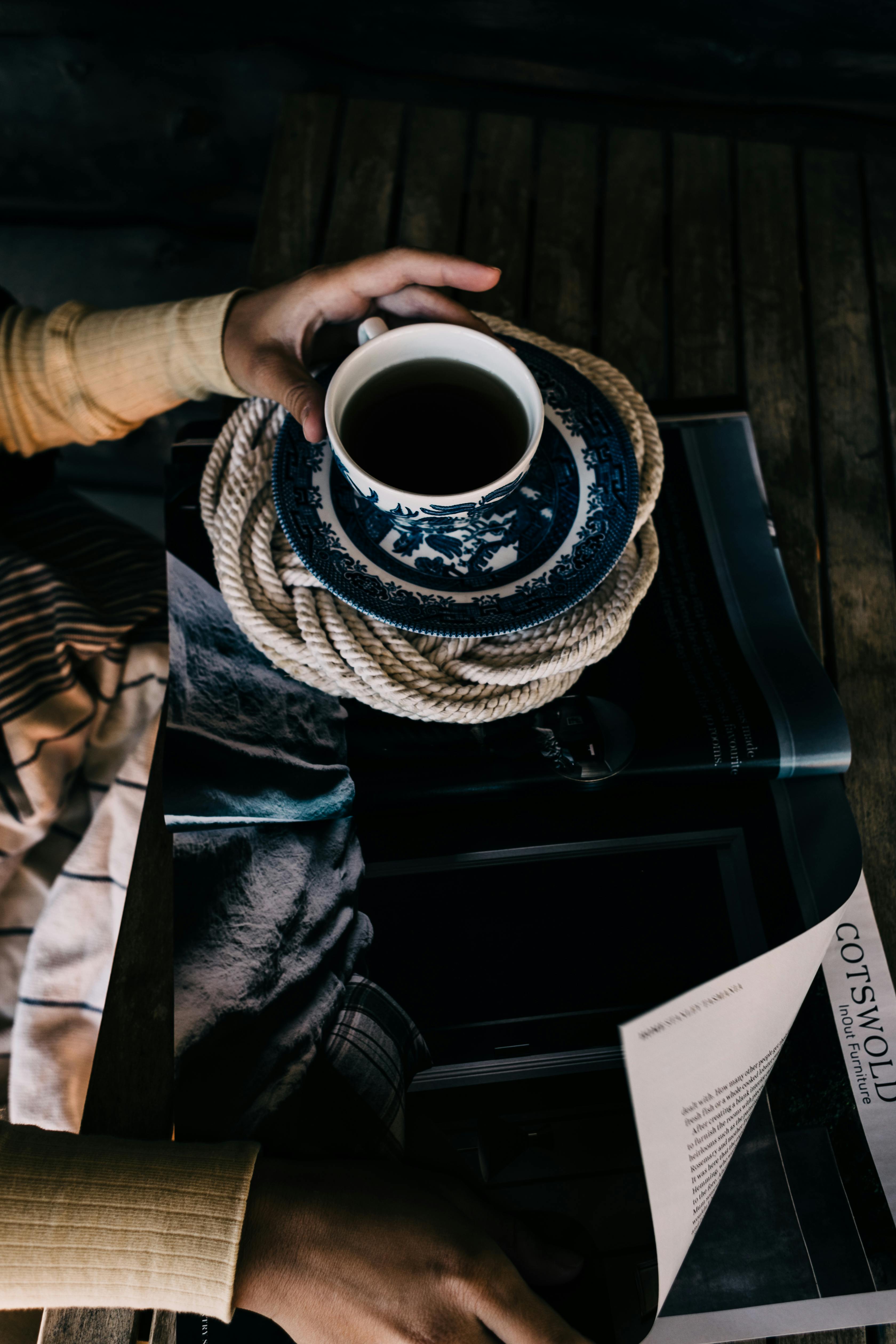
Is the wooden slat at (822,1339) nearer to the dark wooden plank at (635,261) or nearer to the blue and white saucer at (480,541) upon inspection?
the blue and white saucer at (480,541)

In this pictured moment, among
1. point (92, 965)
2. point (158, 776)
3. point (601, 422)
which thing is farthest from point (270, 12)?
point (92, 965)

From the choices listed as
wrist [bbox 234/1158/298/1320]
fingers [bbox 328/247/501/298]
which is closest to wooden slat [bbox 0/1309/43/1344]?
wrist [bbox 234/1158/298/1320]

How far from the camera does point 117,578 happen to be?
756 mm

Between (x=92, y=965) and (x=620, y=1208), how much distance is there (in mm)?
444

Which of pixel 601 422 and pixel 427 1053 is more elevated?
pixel 601 422

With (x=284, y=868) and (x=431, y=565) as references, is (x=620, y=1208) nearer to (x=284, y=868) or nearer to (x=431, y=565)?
(x=284, y=868)

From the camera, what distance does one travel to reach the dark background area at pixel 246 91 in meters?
1.00

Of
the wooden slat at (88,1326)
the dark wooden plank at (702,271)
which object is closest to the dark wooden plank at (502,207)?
the dark wooden plank at (702,271)

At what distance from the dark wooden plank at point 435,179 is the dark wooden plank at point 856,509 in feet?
1.16

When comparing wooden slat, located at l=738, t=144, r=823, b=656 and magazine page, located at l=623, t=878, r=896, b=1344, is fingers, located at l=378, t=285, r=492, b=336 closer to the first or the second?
wooden slat, located at l=738, t=144, r=823, b=656

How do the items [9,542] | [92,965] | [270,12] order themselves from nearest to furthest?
[92,965] < [9,542] < [270,12]

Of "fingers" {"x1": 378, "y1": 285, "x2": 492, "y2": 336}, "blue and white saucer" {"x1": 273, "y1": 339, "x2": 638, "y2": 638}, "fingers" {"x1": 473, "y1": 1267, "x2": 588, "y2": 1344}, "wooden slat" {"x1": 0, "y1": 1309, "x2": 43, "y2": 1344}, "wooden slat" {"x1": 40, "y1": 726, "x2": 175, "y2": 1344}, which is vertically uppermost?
"fingers" {"x1": 378, "y1": 285, "x2": 492, "y2": 336}

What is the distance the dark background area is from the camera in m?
1.00

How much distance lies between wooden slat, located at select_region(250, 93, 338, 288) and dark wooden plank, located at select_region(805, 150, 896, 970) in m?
0.49
